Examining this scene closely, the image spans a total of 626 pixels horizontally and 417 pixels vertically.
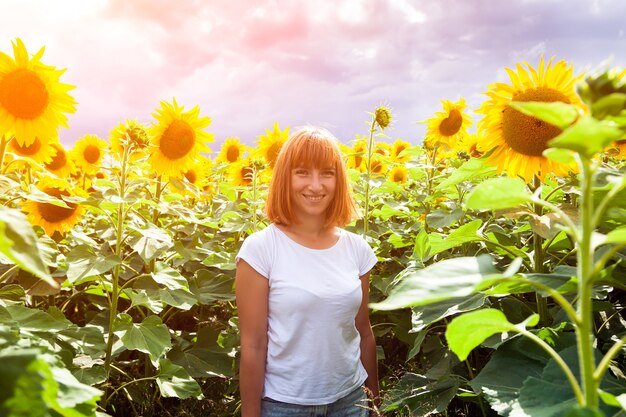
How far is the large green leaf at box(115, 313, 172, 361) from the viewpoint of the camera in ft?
9.02

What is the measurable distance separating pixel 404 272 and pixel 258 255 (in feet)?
2.18

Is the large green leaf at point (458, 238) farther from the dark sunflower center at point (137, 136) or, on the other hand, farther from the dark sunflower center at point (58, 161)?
the dark sunflower center at point (58, 161)

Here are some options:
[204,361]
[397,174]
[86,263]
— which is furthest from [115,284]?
[397,174]

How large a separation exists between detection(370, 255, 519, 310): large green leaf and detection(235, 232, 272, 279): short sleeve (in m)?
1.75

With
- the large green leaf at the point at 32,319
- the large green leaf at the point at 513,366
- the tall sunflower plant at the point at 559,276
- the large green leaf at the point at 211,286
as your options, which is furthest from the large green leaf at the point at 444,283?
the large green leaf at the point at 211,286

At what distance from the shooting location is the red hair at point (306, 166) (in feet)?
9.18

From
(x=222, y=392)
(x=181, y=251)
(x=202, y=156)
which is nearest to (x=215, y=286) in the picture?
(x=181, y=251)

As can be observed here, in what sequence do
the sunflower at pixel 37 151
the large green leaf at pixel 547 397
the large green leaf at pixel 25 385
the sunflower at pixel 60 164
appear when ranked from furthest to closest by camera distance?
1. the sunflower at pixel 60 164
2. the sunflower at pixel 37 151
3. the large green leaf at pixel 547 397
4. the large green leaf at pixel 25 385

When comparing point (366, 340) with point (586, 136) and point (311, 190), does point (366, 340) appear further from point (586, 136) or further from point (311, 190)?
point (586, 136)

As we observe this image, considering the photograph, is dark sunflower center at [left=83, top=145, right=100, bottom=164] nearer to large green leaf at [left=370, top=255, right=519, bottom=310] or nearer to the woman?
the woman

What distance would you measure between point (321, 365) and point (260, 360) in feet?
0.88

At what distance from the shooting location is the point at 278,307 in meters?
2.62

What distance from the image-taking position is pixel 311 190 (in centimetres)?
277

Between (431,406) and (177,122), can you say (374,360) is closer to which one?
(431,406)
